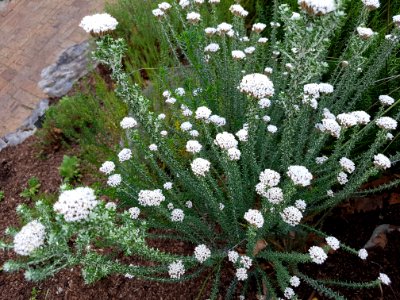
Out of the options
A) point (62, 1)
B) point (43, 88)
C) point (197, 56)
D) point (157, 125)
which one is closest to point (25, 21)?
point (62, 1)

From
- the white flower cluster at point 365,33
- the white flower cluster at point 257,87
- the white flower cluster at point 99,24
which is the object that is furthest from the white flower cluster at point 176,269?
the white flower cluster at point 365,33

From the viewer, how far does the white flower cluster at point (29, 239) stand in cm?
148

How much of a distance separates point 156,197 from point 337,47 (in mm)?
2667

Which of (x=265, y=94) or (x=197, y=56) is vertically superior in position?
(x=265, y=94)

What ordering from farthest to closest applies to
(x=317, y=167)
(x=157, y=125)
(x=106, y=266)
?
(x=317, y=167) → (x=157, y=125) → (x=106, y=266)

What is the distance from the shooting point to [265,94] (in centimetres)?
192

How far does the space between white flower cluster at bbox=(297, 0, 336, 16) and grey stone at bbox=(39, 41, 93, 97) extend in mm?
4080

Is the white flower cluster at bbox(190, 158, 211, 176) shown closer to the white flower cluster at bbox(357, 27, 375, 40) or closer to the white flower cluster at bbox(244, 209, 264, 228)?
the white flower cluster at bbox(244, 209, 264, 228)

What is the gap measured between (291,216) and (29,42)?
19.6ft

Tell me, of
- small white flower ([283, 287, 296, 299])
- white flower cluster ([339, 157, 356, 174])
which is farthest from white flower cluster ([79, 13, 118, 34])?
small white flower ([283, 287, 296, 299])

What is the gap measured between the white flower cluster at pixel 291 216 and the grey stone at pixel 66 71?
4.05m

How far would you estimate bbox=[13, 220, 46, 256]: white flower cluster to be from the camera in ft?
4.85

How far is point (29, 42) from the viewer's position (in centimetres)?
627

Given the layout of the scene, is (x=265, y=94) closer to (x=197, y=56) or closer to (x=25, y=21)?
(x=197, y=56)
